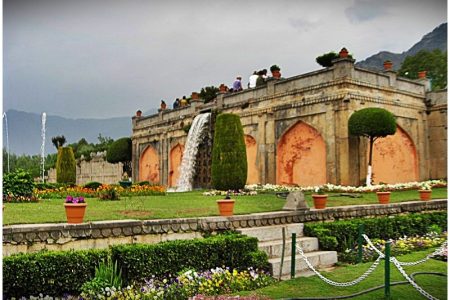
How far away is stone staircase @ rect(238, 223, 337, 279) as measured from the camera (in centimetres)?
627

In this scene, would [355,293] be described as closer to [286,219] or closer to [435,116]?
[286,219]

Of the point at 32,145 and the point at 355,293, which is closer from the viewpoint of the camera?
the point at 355,293

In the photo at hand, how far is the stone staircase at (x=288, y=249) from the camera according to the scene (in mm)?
6273

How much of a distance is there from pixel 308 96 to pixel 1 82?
14.0 metres

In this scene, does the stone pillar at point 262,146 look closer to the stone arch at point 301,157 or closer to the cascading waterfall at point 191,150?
the stone arch at point 301,157

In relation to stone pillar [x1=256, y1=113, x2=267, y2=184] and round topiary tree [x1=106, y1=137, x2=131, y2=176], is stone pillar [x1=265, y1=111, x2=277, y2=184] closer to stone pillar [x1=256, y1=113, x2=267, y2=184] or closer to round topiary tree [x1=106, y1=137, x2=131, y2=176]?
stone pillar [x1=256, y1=113, x2=267, y2=184]

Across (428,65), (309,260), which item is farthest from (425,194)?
(428,65)

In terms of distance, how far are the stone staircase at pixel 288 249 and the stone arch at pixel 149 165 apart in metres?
19.4

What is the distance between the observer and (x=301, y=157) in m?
16.7

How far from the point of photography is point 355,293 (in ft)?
15.9

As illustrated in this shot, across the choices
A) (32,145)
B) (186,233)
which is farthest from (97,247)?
(32,145)

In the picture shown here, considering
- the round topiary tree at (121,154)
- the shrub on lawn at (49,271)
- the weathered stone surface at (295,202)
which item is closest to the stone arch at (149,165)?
the round topiary tree at (121,154)

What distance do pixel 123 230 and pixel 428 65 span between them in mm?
27407

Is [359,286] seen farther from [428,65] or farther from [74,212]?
[428,65]
